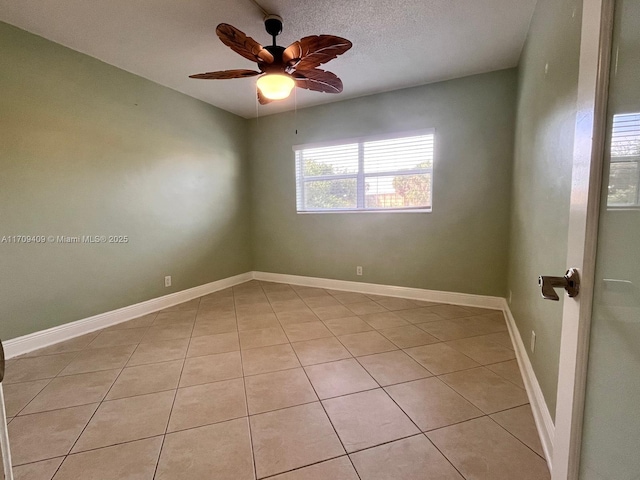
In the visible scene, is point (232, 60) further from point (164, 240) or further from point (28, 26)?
point (164, 240)

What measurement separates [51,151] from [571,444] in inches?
138

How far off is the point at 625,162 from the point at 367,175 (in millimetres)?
3244

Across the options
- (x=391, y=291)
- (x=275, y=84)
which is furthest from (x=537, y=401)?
(x=275, y=84)

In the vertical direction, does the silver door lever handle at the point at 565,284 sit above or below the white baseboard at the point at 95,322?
above

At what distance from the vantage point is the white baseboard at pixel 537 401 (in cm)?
126

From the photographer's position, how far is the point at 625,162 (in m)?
0.52

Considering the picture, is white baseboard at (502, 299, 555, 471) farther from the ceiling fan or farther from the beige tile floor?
the ceiling fan

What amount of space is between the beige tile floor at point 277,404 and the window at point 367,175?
5.13 feet

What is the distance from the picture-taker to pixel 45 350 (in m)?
2.30

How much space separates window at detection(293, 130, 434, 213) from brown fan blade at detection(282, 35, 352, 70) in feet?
5.65

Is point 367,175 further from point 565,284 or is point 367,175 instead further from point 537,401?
point 565,284

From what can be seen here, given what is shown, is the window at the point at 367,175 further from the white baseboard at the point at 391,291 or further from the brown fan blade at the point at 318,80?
the brown fan blade at the point at 318,80

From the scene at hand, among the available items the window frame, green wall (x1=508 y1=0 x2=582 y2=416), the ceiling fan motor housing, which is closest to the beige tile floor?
green wall (x1=508 y1=0 x2=582 y2=416)

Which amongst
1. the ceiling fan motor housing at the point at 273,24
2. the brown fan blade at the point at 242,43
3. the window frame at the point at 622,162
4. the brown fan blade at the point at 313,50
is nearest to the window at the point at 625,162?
the window frame at the point at 622,162
